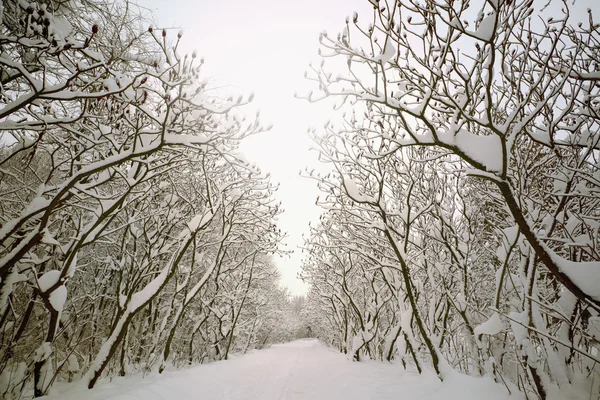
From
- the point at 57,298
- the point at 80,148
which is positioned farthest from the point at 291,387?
the point at 80,148

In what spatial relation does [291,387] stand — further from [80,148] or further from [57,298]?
[80,148]

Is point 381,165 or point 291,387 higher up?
point 381,165

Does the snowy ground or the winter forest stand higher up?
the winter forest

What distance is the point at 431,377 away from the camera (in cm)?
554

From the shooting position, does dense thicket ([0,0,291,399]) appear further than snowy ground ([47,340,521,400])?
No

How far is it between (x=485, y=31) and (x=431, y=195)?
390cm

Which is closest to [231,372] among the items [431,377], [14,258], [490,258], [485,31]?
[431,377]

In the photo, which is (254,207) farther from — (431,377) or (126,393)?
(431,377)

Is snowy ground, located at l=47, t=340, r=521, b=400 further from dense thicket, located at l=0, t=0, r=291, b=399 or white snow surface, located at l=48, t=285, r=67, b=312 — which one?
white snow surface, located at l=48, t=285, r=67, b=312

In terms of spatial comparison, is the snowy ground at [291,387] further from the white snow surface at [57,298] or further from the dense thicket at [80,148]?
the white snow surface at [57,298]

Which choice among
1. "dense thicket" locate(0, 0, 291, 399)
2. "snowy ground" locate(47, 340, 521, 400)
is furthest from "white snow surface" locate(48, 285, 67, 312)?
"snowy ground" locate(47, 340, 521, 400)

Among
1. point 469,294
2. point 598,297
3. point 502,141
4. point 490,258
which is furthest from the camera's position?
point 490,258

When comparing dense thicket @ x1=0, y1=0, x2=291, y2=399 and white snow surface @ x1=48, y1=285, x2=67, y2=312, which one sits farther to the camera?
white snow surface @ x1=48, y1=285, x2=67, y2=312

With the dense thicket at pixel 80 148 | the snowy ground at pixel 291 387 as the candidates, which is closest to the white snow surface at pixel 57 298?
the dense thicket at pixel 80 148
